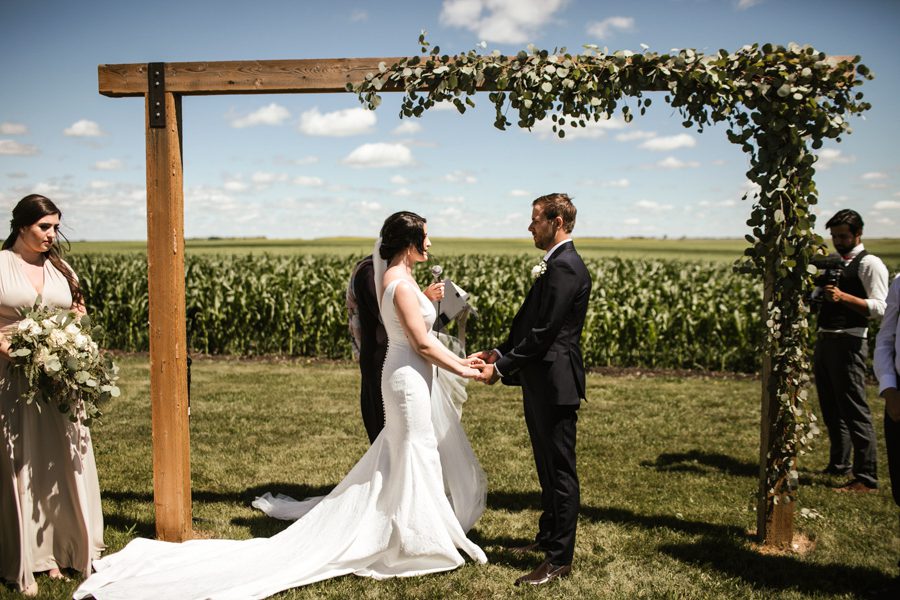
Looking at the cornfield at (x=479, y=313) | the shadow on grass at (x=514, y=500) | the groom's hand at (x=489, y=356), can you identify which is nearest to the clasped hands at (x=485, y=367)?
the groom's hand at (x=489, y=356)

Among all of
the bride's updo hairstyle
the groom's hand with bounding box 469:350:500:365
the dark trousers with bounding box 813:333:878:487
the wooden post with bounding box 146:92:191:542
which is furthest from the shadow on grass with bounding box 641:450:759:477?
the wooden post with bounding box 146:92:191:542

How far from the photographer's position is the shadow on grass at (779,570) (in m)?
4.76

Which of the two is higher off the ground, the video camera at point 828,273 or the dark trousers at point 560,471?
→ the video camera at point 828,273

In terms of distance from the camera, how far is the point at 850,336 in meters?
6.74

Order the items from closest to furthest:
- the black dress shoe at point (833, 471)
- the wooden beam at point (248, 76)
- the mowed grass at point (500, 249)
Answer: the wooden beam at point (248, 76) → the black dress shoe at point (833, 471) → the mowed grass at point (500, 249)

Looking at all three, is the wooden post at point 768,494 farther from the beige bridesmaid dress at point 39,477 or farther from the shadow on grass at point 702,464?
the beige bridesmaid dress at point 39,477

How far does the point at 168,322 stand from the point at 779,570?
15.5ft

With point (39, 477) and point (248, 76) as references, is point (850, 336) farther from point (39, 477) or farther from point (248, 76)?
point (39, 477)

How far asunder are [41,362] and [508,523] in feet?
12.0

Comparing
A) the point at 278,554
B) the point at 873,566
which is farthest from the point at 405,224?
the point at 873,566

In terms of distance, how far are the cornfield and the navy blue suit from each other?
26.2 ft

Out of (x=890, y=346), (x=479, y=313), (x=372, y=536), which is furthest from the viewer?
(x=479, y=313)

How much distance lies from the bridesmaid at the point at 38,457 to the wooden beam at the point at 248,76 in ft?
3.59

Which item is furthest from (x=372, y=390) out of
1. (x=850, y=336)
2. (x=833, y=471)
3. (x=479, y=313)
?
(x=479, y=313)
